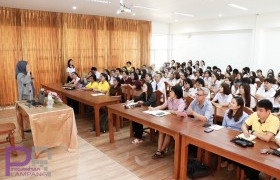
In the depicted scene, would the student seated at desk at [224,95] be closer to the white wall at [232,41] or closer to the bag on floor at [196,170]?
the bag on floor at [196,170]

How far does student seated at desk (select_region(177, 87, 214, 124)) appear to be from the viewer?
3.32 meters

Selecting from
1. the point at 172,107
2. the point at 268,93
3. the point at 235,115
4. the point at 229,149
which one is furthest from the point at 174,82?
the point at 229,149

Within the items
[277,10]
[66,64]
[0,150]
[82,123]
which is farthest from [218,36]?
[0,150]

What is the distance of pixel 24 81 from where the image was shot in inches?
180

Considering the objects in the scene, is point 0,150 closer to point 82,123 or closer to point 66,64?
point 82,123

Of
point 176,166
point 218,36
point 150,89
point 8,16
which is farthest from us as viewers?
point 218,36

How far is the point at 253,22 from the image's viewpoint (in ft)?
28.3

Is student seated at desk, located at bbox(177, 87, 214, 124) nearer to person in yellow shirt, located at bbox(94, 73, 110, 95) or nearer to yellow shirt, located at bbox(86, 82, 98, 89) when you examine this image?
person in yellow shirt, located at bbox(94, 73, 110, 95)

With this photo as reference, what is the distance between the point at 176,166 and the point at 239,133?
91cm

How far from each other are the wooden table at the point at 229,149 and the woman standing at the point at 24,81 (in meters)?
3.38

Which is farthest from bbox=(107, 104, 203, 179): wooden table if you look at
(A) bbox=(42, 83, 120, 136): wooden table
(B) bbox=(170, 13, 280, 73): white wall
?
(B) bbox=(170, 13, 280, 73): white wall

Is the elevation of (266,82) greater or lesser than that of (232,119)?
greater

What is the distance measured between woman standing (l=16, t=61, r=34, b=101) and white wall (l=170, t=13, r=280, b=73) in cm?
778

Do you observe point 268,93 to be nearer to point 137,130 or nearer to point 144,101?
point 144,101
